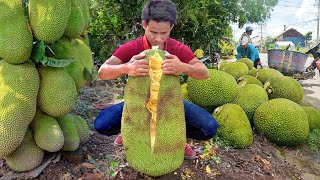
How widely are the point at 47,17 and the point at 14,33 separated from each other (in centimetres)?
21

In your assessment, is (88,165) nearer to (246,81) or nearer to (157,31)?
(157,31)

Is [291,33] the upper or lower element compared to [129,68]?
lower

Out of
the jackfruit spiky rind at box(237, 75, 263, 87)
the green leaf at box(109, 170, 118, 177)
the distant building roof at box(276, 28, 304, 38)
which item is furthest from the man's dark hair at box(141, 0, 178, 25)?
the distant building roof at box(276, 28, 304, 38)

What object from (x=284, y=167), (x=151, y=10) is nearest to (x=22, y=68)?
(x=151, y=10)

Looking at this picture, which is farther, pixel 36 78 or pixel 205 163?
pixel 205 163

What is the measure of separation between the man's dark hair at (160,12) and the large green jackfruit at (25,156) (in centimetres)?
112

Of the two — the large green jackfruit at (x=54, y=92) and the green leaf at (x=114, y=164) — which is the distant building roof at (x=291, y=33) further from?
the large green jackfruit at (x=54, y=92)

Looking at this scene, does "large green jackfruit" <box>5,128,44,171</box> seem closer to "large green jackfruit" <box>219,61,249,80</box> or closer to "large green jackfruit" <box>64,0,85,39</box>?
"large green jackfruit" <box>64,0,85,39</box>

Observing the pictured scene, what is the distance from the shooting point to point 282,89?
3875 mm

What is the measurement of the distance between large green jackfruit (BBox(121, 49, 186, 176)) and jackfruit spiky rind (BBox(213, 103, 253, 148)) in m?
1.47

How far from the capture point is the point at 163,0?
1801mm

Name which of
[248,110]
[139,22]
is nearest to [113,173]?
[248,110]

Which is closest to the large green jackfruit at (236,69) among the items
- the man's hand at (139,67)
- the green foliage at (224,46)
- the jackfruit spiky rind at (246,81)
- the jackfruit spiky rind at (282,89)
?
the jackfruit spiky rind at (246,81)

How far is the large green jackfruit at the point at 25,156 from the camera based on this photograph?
6.87 ft
